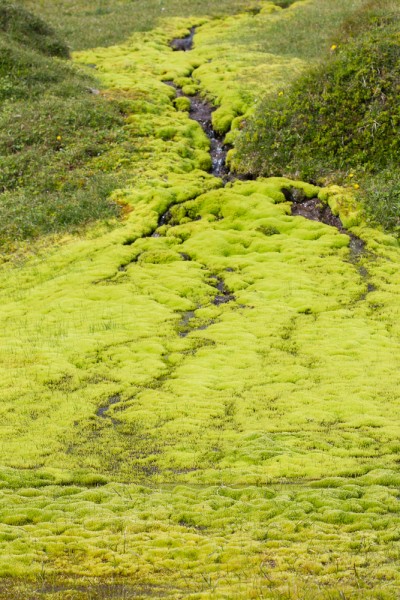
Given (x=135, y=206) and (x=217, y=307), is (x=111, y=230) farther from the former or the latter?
(x=217, y=307)

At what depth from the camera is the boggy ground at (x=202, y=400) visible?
10672 mm

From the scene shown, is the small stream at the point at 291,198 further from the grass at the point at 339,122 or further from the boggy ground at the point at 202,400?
the grass at the point at 339,122

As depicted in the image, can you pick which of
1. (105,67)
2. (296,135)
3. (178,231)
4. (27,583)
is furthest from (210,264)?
(105,67)

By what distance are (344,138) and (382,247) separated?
8.60 metres

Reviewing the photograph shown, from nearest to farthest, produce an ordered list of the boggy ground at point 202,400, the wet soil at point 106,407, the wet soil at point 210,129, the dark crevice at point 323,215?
1. the boggy ground at point 202,400
2. the wet soil at point 106,407
3. the dark crevice at point 323,215
4. the wet soil at point 210,129

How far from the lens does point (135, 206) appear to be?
106ft

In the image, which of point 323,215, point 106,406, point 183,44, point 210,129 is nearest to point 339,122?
point 323,215

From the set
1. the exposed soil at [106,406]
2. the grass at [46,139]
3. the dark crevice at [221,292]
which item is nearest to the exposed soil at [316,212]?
the dark crevice at [221,292]

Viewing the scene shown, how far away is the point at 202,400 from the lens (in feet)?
59.6

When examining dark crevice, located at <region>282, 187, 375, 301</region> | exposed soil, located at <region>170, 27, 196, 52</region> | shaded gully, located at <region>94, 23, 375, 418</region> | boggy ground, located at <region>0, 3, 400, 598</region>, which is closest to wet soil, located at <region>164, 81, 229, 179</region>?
shaded gully, located at <region>94, 23, 375, 418</region>

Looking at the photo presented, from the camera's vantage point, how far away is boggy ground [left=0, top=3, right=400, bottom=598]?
10672mm

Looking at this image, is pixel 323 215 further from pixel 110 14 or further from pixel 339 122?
pixel 110 14

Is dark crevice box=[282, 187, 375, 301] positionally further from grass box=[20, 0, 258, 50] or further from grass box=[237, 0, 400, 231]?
grass box=[20, 0, 258, 50]

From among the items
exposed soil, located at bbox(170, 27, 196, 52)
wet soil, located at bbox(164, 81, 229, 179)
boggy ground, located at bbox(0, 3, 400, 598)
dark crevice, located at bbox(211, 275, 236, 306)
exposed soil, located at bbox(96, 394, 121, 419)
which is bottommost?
dark crevice, located at bbox(211, 275, 236, 306)
